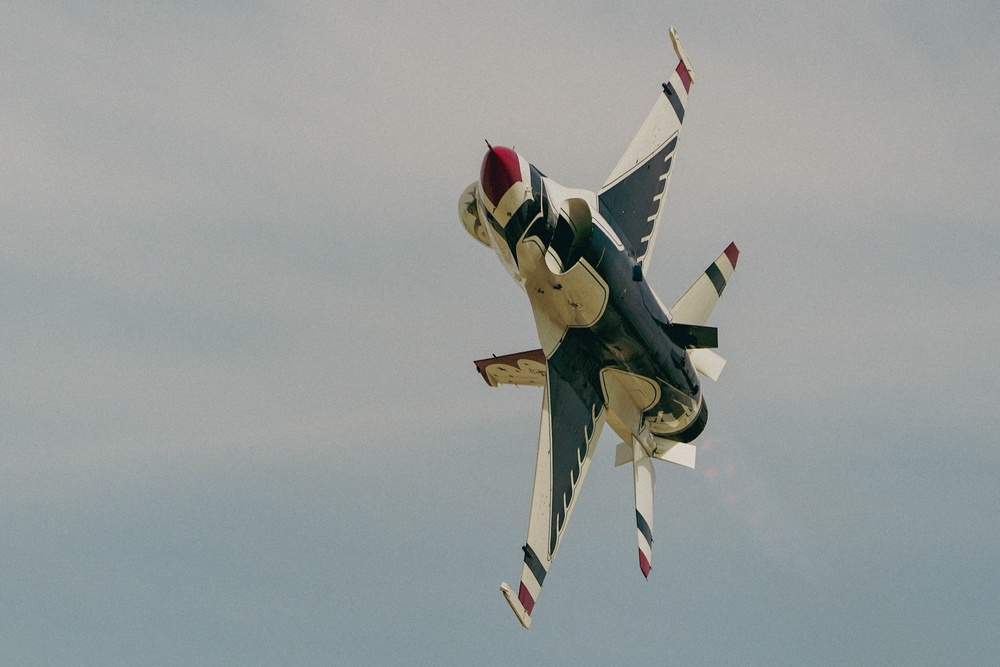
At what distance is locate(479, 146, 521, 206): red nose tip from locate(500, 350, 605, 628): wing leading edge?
6.40 meters

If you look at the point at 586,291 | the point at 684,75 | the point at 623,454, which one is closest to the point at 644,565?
the point at 623,454

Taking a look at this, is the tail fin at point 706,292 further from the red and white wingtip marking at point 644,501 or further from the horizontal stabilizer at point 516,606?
the horizontal stabilizer at point 516,606

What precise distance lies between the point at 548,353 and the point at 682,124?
13.0 metres

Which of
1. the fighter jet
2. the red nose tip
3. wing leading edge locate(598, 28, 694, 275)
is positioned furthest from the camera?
wing leading edge locate(598, 28, 694, 275)

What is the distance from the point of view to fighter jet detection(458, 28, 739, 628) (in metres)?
48.8

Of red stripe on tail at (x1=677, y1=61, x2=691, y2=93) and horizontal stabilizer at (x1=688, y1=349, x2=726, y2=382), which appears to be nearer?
horizontal stabilizer at (x1=688, y1=349, x2=726, y2=382)

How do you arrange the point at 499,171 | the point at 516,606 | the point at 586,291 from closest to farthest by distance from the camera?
the point at 499,171
the point at 516,606
the point at 586,291

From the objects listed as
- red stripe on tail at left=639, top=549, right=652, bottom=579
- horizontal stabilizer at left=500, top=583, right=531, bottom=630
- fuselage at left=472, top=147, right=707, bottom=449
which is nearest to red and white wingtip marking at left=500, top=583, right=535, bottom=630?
horizontal stabilizer at left=500, top=583, right=531, bottom=630

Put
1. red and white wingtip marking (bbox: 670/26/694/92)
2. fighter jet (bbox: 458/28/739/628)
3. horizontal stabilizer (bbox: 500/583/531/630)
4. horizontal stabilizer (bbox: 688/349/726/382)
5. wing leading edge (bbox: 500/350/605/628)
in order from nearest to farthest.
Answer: horizontal stabilizer (bbox: 500/583/531/630) → fighter jet (bbox: 458/28/739/628) → wing leading edge (bbox: 500/350/605/628) → horizontal stabilizer (bbox: 688/349/726/382) → red and white wingtip marking (bbox: 670/26/694/92)

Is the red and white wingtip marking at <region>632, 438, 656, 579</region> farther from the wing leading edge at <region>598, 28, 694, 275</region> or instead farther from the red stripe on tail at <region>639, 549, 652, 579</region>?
the wing leading edge at <region>598, 28, 694, 275</region>

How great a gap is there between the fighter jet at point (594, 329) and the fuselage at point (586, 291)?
44 millimetres

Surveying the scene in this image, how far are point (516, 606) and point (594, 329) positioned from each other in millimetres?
9230

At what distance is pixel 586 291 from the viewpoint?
164 feet

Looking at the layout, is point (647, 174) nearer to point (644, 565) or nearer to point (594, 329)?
point (594, 329)
